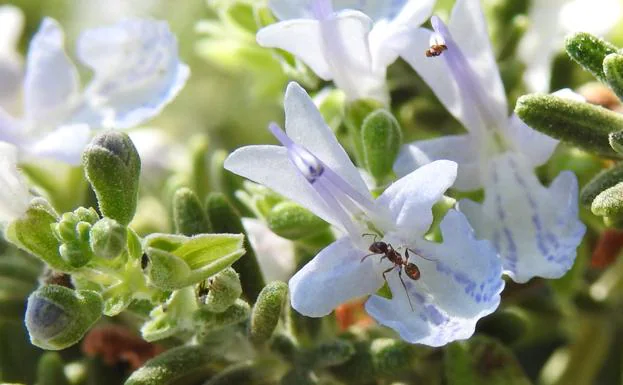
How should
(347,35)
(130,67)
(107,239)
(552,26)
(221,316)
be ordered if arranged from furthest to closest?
(552,26) < (130,67) < (347,35) < (221,316) < (107,239)

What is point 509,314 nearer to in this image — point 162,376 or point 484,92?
point 484,92

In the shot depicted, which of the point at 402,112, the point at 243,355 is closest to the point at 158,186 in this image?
the point at 402,112

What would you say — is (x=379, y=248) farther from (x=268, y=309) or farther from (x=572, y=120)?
(x=572, y=120)

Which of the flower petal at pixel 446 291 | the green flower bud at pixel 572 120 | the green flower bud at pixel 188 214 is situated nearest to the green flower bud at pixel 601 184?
the green flower bud at pixel 572 120

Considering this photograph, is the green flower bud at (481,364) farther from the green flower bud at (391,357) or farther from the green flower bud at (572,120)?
the green flower bud at (572,120)

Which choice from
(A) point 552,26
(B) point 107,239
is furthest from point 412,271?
(A) point 552,26

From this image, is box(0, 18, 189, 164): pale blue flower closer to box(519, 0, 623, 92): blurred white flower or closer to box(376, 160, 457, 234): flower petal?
box(376, 160, 457, 234): flower petal
